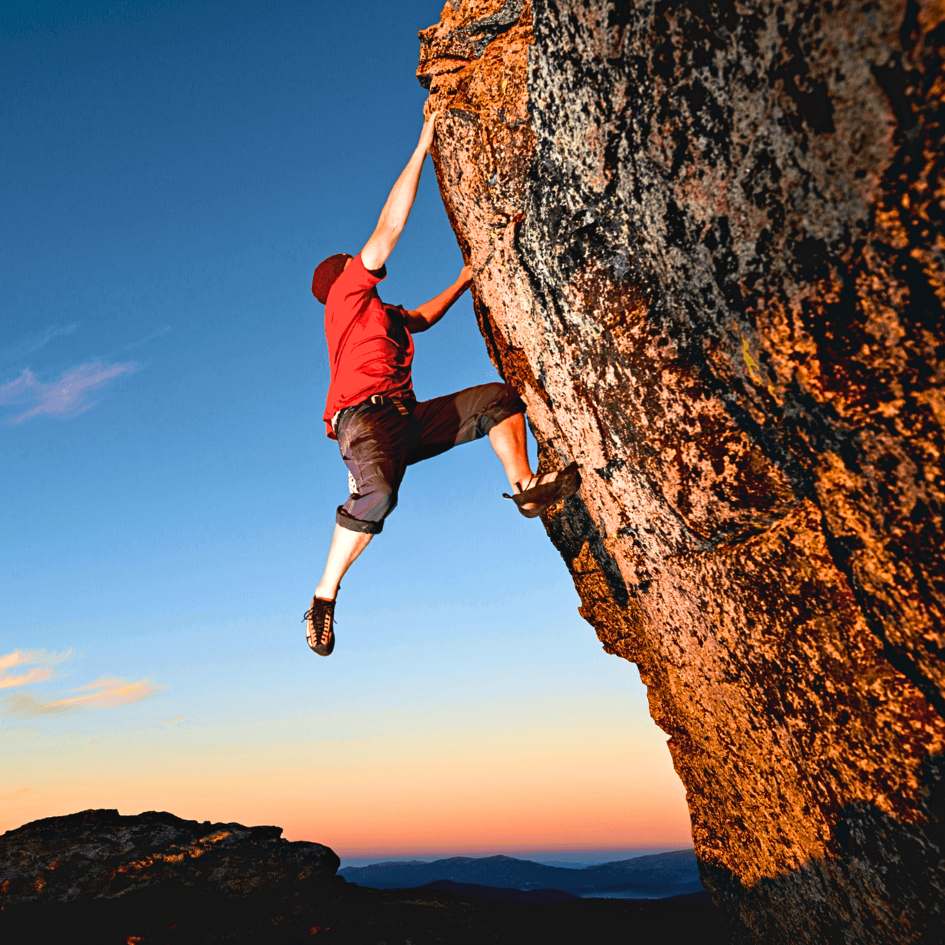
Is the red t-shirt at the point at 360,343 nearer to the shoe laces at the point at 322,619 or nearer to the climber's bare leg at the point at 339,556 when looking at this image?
the climber's bare leg at the point at 339,556

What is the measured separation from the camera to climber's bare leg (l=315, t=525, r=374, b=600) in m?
6.37

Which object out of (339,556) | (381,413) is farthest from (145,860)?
(381,413)

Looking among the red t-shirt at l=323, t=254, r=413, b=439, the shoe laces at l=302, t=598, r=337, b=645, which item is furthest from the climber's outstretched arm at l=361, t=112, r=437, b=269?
the shoe laces at l=302, t=598, r=337, b=645

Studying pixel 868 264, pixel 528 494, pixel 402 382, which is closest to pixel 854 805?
pixel 528 494

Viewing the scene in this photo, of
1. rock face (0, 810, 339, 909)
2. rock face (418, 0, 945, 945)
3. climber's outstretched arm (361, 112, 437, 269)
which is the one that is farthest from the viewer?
rock face (0, 810, 339, 909)

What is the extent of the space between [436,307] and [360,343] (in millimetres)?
1003

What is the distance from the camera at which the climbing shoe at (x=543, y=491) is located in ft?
19.9

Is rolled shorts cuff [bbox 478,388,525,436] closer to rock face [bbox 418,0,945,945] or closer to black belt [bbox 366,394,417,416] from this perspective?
rock face [bbox 418,0,945,945]

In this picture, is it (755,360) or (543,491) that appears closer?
(755,360)

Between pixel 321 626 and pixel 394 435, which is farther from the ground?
pixel 394 435

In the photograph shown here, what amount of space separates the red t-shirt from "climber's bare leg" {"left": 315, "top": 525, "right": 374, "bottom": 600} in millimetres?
996

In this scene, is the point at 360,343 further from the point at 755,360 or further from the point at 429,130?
the point at 755,360

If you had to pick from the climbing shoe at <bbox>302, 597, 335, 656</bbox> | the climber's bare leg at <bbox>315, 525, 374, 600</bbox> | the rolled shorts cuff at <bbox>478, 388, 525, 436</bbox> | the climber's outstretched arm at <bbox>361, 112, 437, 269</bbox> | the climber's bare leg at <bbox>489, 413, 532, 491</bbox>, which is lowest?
the climbing shoe at <bbox>302, 597, 335, 656</bbox>

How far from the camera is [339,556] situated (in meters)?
6.48
